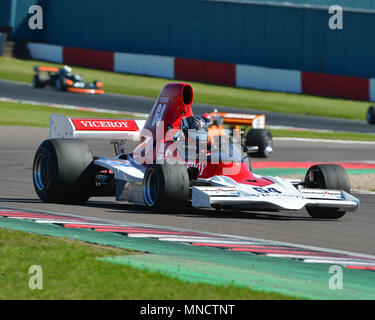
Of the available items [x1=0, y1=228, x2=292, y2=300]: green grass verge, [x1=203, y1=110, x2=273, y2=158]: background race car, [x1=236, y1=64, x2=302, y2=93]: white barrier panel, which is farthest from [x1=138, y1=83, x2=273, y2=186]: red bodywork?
[x1=236, y1=64, x2=302, y2=93]: white barrier panel

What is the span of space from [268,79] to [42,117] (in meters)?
15.0

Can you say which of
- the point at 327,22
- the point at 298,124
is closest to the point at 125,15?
the point at 327,22

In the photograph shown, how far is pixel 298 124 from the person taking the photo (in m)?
34.2

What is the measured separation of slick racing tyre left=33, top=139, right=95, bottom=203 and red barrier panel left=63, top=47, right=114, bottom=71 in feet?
113

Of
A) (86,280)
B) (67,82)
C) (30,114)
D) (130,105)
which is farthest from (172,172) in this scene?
(67,82)

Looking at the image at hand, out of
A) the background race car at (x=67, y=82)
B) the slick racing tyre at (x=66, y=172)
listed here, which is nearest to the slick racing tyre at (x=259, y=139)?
the slick racing tyre at (x=66, y=172)

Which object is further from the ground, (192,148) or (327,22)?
(327,22)

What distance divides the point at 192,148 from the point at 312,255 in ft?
12.2

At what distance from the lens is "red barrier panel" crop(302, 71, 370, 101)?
40.5 m

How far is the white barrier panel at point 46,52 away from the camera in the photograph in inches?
1881

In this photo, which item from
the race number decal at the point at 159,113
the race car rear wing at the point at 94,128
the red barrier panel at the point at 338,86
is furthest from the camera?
the red barrier panel at the point at 338,86

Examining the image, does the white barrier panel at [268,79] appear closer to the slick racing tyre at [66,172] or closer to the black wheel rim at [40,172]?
the black wheel rim at [40,172]
